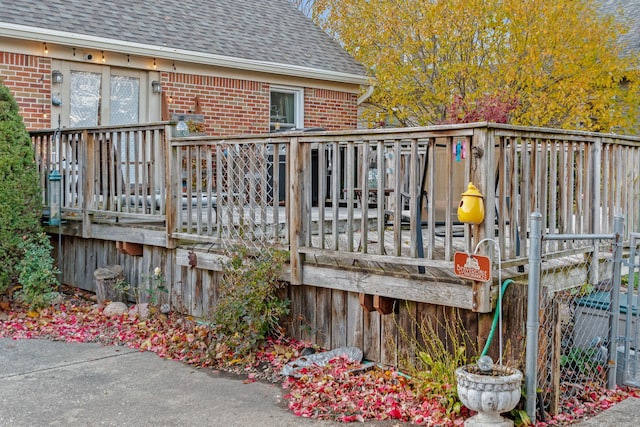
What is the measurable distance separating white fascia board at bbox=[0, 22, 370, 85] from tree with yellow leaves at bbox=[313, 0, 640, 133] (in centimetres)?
125

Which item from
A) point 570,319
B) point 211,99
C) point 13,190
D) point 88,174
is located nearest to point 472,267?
point 570,319

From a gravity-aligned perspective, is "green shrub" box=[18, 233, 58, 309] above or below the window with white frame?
below

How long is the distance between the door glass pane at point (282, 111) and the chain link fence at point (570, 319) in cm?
704

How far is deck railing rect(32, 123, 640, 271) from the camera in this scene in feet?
14.2

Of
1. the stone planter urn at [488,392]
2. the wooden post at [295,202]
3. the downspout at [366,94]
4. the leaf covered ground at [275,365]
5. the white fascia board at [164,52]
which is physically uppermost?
the white fascia board at [164,52]

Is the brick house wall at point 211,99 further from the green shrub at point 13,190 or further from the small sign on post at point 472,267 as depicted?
the small sign on post at point 472,267

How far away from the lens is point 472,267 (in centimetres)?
404

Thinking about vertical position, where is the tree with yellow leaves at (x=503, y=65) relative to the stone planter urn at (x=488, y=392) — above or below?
above

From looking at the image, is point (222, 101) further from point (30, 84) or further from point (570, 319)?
point (570, 319)

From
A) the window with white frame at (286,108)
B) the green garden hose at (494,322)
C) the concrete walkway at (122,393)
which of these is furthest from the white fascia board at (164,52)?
the green garden hose at (494,322)

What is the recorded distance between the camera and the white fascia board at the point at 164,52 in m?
8.72

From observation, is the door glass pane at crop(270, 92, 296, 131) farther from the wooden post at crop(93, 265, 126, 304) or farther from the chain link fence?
the chain link fence

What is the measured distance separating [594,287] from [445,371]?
2026 millimetres

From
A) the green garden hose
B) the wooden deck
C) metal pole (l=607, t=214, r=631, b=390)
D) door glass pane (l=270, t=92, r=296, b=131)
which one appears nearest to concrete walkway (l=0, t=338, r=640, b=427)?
metal pole (l=607, t=214, r=631, b=390)
